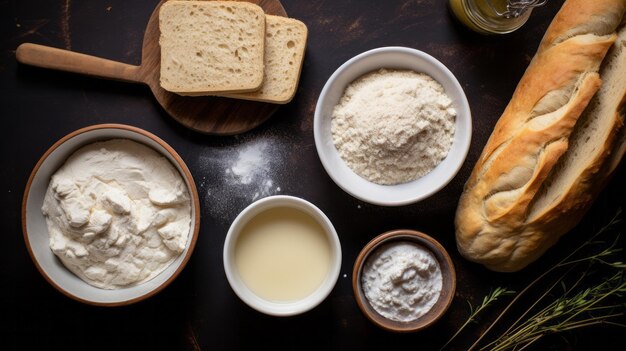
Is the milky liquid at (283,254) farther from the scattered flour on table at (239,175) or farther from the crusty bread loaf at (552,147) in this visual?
the crusty bread loaf at (552,147)

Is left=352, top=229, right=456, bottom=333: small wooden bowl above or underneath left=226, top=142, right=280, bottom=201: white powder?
underneath

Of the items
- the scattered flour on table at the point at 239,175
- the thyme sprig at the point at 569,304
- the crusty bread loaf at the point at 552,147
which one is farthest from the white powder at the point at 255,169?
the thyme sprig at the point at 569,304

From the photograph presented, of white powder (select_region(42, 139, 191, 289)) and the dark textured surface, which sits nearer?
white powder (select_region(42, 139, 191, 289))

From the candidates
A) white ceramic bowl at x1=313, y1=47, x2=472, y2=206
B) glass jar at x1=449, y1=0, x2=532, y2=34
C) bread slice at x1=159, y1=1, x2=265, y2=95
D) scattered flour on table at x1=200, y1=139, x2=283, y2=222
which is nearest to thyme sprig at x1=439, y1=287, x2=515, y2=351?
white ceramic bowl at x1=313, y1=47, x2=472, y2=206

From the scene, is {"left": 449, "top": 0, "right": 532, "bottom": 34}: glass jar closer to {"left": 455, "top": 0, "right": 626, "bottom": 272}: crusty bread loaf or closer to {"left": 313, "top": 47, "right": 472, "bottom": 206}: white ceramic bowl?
{"left": 455, "top": 0, "right": 626, "bottom": 272}: crusty bread loaf

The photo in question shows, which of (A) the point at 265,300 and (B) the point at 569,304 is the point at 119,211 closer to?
(A) the point at 265,300

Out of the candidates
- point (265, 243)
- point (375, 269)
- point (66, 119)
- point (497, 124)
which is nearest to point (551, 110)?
point (497, 124)

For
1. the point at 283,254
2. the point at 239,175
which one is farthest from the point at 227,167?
the point at 283,254
